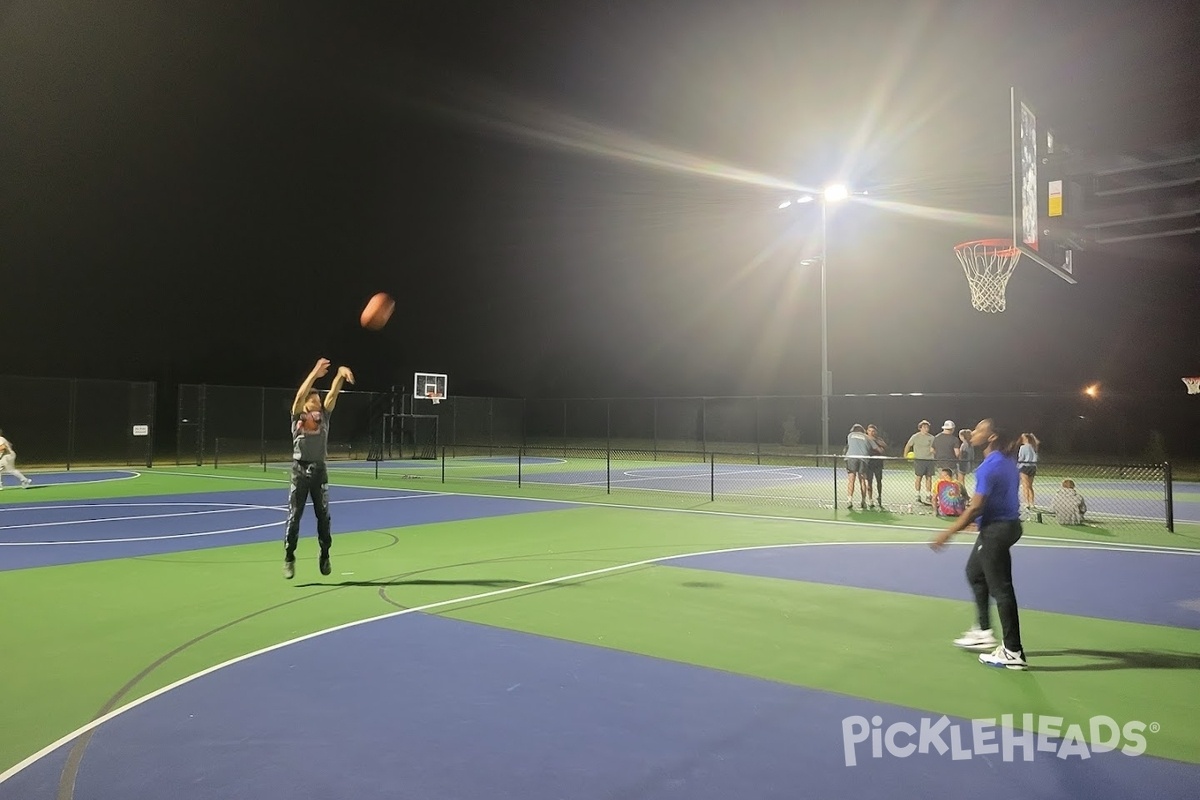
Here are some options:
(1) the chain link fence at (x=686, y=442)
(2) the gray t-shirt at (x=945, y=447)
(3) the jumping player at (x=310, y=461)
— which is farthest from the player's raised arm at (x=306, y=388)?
(2) the gray t-shirt at (x=945, y=447)

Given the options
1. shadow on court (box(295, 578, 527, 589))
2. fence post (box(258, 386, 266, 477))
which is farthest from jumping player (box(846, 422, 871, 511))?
fence post (box(258, 386, 266, 477))

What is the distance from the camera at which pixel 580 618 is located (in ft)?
24.8

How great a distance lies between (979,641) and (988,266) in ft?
49.4

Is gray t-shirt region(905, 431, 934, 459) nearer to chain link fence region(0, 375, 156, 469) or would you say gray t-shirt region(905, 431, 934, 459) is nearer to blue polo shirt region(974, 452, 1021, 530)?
blue polo shirt region(974, 452, 1021, 530)

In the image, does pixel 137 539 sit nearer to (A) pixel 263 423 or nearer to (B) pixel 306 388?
(B) pixel 306 388

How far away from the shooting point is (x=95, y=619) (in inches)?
297

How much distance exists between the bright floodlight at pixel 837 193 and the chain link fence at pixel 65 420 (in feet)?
100

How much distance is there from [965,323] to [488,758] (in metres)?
49.9

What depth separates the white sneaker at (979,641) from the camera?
6395 mm

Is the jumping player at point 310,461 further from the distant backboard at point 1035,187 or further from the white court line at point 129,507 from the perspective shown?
the distant backboard at point 1035,187

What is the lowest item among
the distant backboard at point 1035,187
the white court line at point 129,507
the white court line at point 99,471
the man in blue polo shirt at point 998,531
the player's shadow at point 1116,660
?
the player's shadow at point 1116,660

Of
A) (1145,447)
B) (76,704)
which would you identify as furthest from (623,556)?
(1145,447)

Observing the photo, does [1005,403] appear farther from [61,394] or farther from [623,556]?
[61,394]

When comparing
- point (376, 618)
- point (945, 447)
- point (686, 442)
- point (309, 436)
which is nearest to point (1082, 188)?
point (945, 447)
